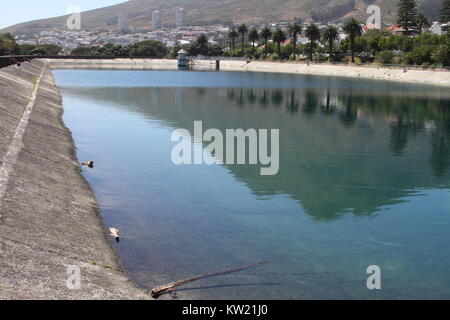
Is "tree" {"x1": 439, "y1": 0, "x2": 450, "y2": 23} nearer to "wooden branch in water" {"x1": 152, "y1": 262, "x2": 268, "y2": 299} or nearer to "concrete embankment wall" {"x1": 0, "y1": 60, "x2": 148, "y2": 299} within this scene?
"concrete embankment wall" {"x1": 0, "y1": 60, "x2": 148, "y2": 299}

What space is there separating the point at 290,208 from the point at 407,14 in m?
149

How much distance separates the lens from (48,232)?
669 inches

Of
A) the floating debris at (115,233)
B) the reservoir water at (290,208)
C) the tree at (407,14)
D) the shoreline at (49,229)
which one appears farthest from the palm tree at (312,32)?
the floating debris at (115,233)

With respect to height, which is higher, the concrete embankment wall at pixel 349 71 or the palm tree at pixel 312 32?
the palm tree at pixel 312 32

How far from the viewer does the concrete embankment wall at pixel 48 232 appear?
13.2 m

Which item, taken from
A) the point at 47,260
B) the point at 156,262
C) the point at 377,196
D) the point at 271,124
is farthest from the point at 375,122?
the point at 47,260

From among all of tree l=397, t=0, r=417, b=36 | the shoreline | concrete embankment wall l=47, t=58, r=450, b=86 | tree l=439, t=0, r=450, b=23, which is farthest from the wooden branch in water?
tree l=397, t=0, r=417, b=36

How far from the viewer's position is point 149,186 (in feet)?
90.4

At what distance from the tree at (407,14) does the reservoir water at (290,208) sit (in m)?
115

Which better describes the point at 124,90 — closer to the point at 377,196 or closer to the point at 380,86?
the point at 380,86

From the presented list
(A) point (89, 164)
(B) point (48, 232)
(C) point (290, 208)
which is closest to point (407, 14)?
(A) point (89, 164)

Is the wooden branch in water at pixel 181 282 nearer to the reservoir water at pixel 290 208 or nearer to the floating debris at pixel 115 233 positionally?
the reservoir water at pixel 290 208
